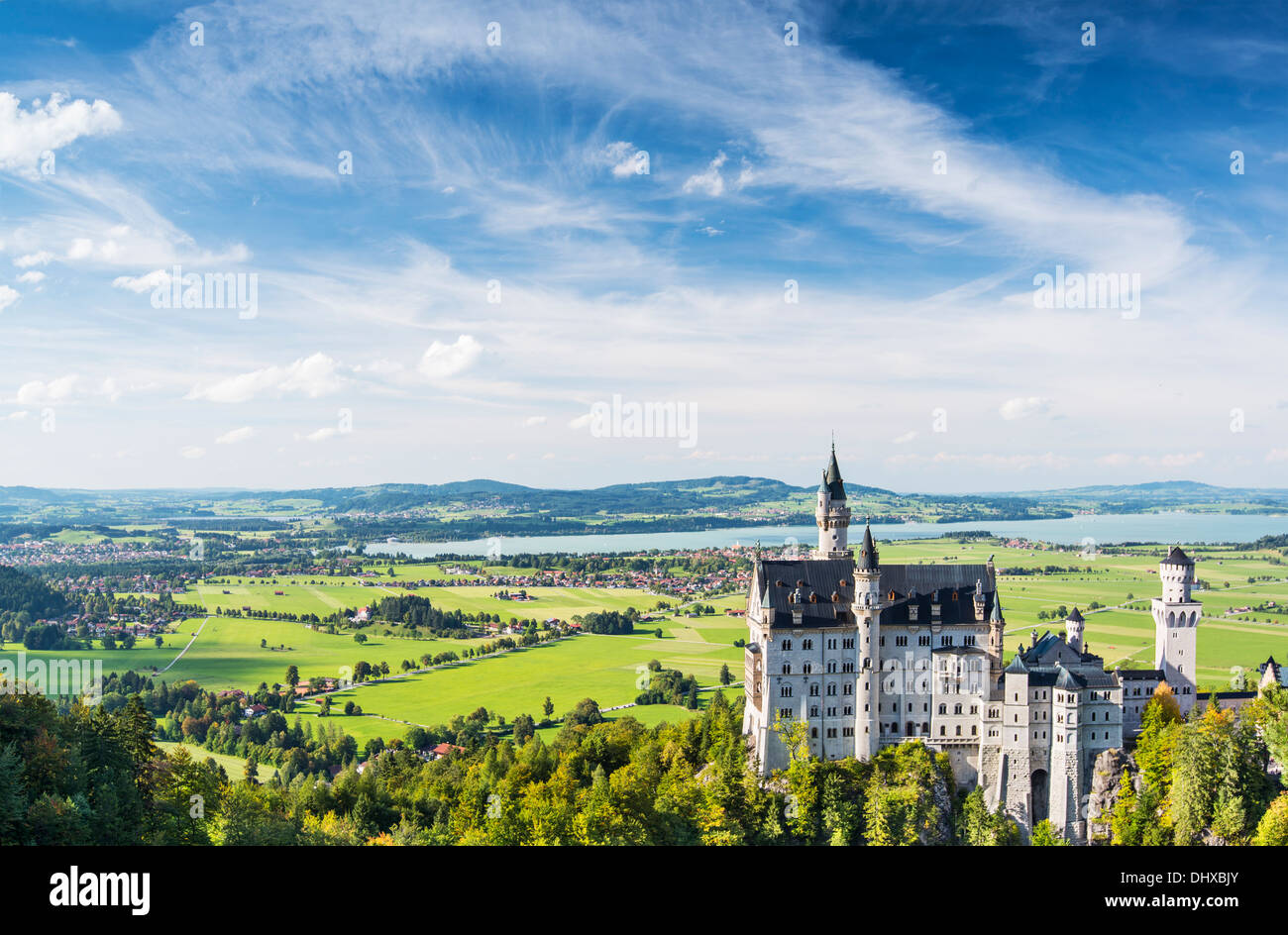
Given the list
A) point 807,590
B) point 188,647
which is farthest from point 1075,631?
point 188,647

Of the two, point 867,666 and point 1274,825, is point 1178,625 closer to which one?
point 1274,825

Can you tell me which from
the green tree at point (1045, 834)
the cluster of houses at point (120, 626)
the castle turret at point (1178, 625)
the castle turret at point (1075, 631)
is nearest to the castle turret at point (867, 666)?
the green tree at point (1045, 834)

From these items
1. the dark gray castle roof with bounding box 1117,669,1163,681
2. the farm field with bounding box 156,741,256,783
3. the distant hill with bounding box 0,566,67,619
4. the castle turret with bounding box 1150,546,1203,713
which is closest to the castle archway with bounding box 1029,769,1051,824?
the dark gray castle roof with bounding box 1117,669,1163,681

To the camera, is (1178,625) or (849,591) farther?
(1178,625)

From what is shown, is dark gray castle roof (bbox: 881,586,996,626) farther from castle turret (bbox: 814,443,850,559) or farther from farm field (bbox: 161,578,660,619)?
farm field (bbox: 161,578,660,619)
